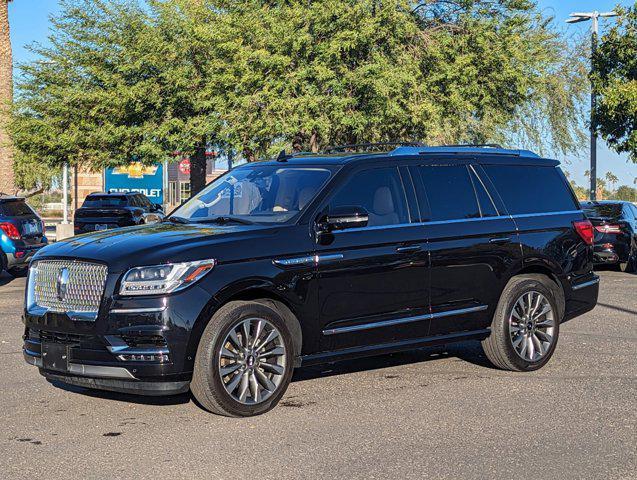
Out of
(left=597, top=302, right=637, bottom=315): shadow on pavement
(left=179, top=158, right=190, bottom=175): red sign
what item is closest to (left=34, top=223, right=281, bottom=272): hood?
(left=597, top=302, right=637, bottom=315): shadow on pavement

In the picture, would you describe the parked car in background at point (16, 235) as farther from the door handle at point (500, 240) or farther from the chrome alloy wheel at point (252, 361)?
the chrome alloy wheel at point (252, 361)

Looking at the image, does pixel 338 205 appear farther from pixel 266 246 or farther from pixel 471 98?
pixel 471 98

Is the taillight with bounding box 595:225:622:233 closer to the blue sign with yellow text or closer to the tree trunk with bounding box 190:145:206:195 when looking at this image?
the tree trunk with bounding box 190:145:206:195

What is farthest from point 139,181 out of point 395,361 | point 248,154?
point 395,361

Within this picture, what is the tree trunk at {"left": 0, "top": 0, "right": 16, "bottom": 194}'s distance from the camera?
29578 millimetres

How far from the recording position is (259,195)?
25.0 feet

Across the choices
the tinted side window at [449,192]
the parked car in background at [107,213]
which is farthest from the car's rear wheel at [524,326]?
the parked car in background at [107,213]

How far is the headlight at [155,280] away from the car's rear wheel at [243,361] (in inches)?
14.6

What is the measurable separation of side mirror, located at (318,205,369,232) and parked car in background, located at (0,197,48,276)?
36.2ft

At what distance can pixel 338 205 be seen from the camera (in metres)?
7.30

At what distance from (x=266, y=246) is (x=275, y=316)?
502 mm

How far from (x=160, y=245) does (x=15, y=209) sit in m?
11.6

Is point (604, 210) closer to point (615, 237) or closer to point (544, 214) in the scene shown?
point (615, 237)

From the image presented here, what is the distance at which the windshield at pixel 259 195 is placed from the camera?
7309 mm
